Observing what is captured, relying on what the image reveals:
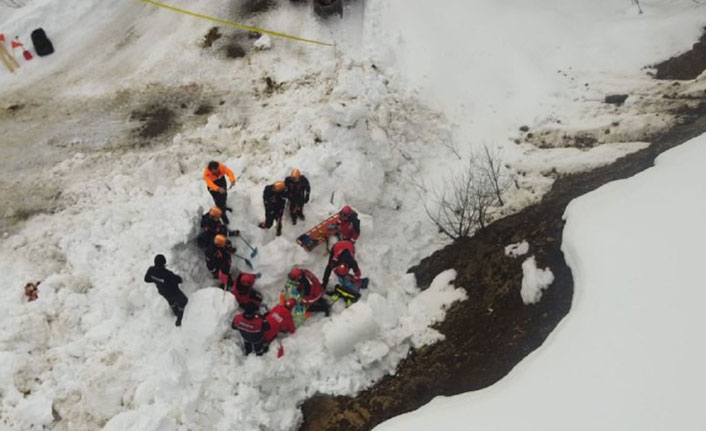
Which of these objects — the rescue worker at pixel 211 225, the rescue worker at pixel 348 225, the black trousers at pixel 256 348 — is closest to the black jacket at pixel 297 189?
the rescue worker at pixel 348 225

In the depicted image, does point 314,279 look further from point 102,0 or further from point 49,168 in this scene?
point 102,0

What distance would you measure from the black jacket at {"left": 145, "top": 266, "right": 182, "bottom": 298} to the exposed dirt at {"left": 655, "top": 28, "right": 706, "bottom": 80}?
11576 mm

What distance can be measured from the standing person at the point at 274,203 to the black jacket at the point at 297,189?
0.47 feet

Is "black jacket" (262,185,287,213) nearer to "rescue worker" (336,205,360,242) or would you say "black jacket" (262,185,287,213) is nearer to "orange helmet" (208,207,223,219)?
"orange helmet" (208,207,223,219)

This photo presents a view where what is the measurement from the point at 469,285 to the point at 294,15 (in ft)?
28.2

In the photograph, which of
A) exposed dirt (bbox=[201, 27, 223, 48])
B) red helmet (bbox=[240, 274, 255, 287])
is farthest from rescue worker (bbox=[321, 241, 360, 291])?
exposed dirt (bbox=[201, 27, 223, 48])

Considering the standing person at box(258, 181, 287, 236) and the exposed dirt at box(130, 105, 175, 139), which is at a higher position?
the exposed dirt at box(130, 105, 175, 139)

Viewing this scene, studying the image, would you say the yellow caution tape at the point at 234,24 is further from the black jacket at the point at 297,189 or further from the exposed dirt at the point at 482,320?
the exposed dirt at the point at 482,320

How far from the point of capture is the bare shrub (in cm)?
1073

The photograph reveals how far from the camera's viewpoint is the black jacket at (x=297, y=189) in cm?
1016

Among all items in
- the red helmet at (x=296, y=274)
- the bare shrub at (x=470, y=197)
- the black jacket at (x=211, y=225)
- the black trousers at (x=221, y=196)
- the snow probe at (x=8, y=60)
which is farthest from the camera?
the snow probe at (x=8, y=60)

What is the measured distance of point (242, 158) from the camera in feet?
38.0

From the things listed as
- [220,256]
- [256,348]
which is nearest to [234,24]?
[220,256]

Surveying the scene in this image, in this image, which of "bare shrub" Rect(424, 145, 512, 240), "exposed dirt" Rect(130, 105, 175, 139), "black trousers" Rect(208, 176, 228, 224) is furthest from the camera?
"exposed dirt" Rect(130, 105, 175, 139)
